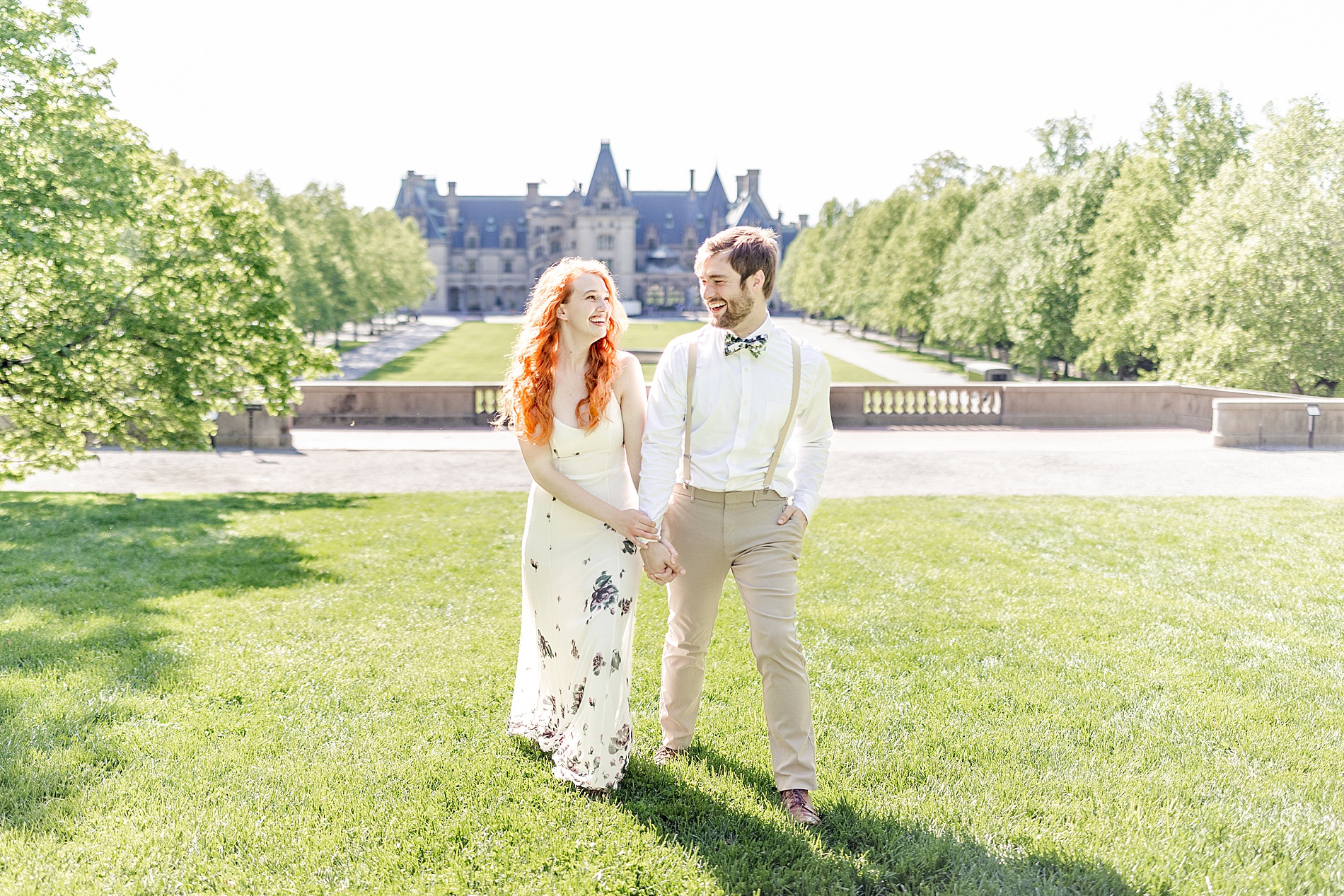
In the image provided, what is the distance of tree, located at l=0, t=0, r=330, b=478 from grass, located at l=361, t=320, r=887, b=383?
6331 mm

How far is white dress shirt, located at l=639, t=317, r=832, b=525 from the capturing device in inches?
149

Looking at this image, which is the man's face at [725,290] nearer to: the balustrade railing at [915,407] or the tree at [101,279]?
the tree at [101,279]

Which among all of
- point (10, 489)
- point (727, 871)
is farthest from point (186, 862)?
point (10, 489)

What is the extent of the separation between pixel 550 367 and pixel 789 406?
103cm

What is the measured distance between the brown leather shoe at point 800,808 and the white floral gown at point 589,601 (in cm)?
72

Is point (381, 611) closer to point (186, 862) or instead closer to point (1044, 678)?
point (186, 862)

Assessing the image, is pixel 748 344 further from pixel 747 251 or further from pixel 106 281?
pixel 106 281

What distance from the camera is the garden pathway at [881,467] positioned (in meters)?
12.4

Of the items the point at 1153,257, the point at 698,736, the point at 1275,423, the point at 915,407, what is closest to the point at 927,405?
the point at 915,407

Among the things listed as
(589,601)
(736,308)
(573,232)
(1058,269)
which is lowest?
(589,601)

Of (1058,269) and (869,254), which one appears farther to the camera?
(869,254)

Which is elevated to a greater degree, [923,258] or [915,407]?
[923,258]

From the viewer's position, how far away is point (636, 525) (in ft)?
12.3

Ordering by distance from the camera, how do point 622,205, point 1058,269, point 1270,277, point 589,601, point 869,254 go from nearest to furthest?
point 589,601, point 1270,277, point 1058,269, point 869,254, point 622,205
